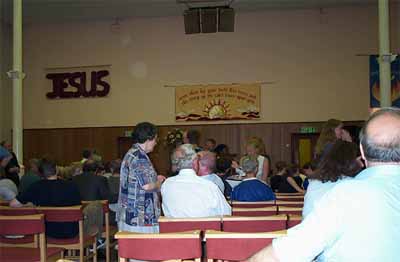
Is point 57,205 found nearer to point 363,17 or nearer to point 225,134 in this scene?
point 225,134

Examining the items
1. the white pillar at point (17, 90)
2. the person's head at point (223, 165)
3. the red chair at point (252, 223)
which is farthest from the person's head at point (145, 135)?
the white pillar at point (17, 90)

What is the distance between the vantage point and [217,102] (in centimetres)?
1331

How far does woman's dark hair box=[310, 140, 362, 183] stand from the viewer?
10.6ft

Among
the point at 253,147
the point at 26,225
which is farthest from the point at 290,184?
the point at 26,225

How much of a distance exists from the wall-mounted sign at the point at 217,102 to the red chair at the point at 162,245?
10.6 metres

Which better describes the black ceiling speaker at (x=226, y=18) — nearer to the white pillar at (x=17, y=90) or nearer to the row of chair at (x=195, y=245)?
the white pillar at (x=17, y=90)

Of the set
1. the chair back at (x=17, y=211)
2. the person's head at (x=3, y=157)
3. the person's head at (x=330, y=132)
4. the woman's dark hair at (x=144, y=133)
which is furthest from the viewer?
the person's head at (x=3, y=157)

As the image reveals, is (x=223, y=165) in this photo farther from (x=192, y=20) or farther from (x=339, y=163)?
(x=192, y=20)

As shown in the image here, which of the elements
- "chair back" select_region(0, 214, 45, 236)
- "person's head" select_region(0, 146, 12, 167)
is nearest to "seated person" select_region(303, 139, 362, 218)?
"chair back" select_region(0, 214, 45, 236)

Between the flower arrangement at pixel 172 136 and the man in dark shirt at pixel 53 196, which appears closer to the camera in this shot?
the man in dark shirt at pixel 53 196

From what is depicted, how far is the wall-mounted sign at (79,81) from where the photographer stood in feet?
45.5

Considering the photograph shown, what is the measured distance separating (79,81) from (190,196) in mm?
10932

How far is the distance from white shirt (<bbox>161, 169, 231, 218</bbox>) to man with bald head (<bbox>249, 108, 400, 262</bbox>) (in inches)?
80.0

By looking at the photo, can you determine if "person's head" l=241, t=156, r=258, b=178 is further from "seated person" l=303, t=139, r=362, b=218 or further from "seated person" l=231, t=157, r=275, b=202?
"seated person" l=303, t=139, r=362, b=218
